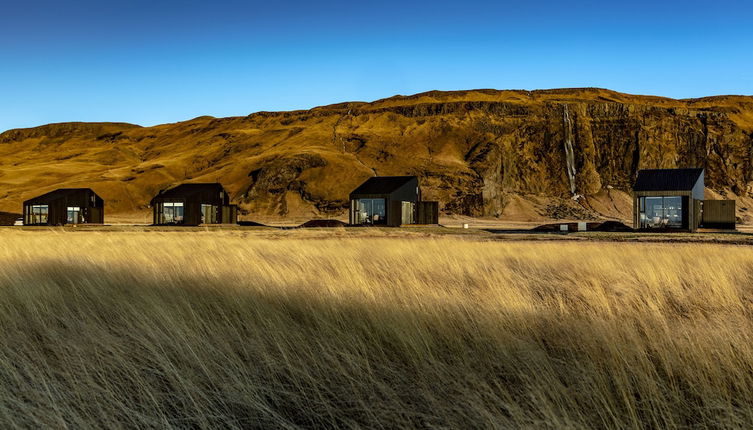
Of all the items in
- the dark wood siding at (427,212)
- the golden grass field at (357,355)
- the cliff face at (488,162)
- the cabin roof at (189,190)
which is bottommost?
the golden grass field at (357,355)

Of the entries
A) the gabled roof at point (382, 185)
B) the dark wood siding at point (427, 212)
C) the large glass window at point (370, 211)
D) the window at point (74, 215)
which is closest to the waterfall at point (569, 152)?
the dark wood siding at point (427, 212)

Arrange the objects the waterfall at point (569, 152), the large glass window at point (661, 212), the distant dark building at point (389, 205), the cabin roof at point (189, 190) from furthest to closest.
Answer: the waterfall at point (569, 152) → the cabin roof at point (189, 190) → the distant dark building at point (389, 205) → the large glass window at point (661, 212)

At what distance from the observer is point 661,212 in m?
43.3

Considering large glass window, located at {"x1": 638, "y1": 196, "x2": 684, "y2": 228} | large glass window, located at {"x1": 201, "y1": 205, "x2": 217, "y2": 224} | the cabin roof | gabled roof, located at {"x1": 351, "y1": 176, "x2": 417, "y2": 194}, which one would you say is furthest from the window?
large glass window, located at {"x1": 638, "y1": 196, "x2": 684, "y2": 228}

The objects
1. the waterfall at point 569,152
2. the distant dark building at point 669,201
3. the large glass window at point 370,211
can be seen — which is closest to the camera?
the distant dark building at point 669,201

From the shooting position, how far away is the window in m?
60.4

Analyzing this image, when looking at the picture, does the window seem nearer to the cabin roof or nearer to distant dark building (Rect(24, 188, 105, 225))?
distant dark building (Rect(24, 188, 105, 225))

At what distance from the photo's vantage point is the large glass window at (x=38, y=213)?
197 feet

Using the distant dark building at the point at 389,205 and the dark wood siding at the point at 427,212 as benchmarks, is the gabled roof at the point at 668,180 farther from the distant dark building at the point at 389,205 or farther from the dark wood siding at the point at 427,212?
the distant dark building at the point at 389,205

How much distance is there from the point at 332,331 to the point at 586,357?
203cm

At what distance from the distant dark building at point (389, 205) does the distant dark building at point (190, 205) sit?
16.2 meters

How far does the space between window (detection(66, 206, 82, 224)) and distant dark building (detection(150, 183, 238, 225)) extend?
925 centimetres

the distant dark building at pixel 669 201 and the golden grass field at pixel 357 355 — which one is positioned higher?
the distant dark building at pixel 669 201

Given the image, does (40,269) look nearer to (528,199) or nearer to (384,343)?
(384,343)
